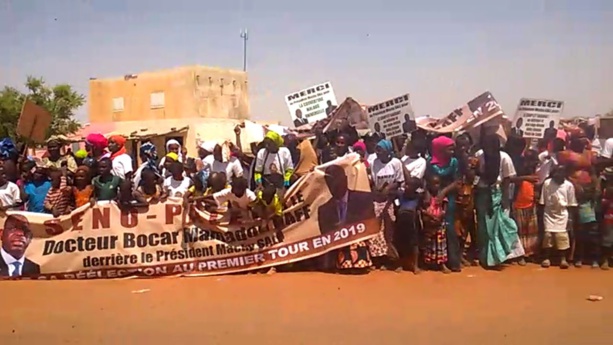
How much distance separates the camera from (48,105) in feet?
110

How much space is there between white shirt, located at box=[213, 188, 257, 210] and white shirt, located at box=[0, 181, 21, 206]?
2.35 m

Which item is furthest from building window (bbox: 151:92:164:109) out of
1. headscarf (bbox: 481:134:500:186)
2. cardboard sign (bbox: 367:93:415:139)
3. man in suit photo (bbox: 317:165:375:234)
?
headscarf (bbox: 481:134:500:186)

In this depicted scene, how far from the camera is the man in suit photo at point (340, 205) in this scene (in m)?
8.30

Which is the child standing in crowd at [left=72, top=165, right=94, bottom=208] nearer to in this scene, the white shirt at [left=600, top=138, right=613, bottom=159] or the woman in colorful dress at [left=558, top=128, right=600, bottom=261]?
the woman in colorful dress at [left=558, top=128, right=600, bottom=261]

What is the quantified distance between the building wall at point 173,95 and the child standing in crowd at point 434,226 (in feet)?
86.1

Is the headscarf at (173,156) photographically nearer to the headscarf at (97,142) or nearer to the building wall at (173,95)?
the headscarf at (97,142)

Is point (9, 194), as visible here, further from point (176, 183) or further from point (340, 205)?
point (340, 205)

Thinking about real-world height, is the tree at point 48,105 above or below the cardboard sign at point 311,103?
above

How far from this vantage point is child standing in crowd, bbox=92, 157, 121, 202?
8.38 metres

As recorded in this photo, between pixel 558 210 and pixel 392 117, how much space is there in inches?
99.9

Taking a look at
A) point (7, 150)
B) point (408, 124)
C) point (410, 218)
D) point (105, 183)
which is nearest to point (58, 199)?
point (105, 183)

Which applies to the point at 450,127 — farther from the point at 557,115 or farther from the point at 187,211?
the point at 187,211

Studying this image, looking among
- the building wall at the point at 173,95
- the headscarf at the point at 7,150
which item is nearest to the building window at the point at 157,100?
the building wall at the point at 173,95

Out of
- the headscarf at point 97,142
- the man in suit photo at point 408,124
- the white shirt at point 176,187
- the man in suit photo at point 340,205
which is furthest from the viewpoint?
the man in suit photo at point 408,124
